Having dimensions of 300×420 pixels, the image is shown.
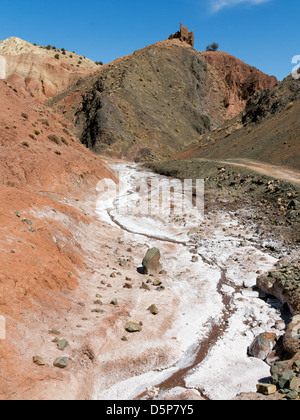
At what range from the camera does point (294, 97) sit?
4234 centimetres

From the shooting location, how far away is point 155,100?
2648 inches

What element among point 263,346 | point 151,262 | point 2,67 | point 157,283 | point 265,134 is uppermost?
point 2,67

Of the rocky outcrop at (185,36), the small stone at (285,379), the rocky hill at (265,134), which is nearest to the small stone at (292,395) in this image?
the small stone at (285,379)

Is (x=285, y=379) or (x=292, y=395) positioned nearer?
(x=292, y=395)

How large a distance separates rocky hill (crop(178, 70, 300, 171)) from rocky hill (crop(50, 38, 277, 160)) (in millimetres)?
10272

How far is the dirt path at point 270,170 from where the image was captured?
84.3 ft

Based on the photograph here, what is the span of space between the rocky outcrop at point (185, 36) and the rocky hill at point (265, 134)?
154 ft

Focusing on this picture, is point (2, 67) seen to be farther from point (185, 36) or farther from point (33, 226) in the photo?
point (33, 226)

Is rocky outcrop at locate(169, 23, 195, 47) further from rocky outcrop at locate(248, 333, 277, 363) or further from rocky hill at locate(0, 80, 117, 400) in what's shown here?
rocky outcrop at locate(248, 333, 277, 363)

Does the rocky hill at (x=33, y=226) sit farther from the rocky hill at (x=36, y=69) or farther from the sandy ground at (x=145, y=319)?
the rocky hill at (x=36, y=69)

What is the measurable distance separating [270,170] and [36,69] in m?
72.5

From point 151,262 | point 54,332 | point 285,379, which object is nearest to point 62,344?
point 54,332

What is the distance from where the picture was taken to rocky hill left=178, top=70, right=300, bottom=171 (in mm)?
32938
